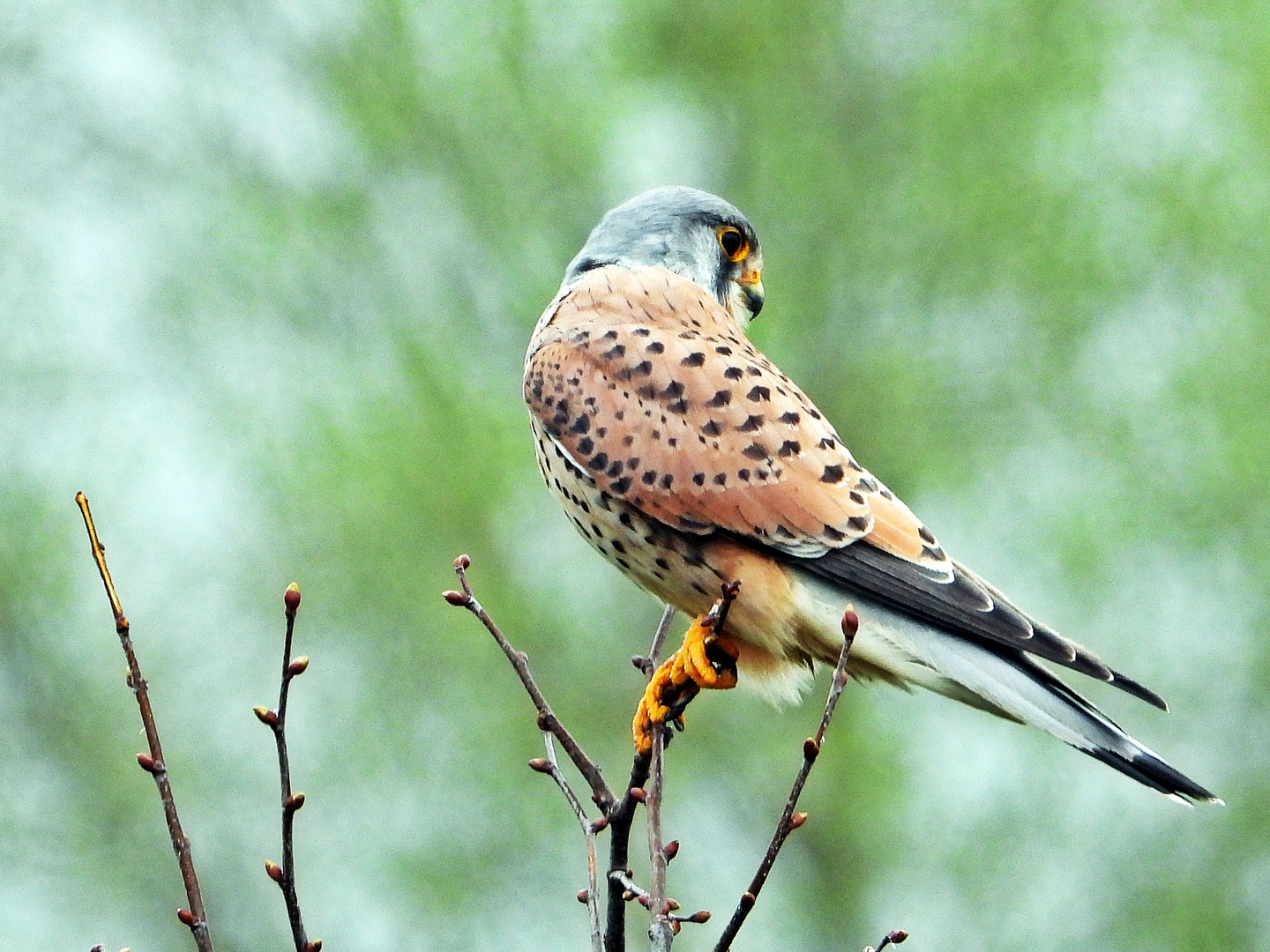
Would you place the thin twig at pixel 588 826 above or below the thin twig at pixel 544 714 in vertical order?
below

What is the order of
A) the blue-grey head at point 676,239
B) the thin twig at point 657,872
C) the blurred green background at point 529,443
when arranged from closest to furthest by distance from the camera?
the thin twig at point 657,872, the blue-grey head at point 676,239, the blurred green background at point 529,443

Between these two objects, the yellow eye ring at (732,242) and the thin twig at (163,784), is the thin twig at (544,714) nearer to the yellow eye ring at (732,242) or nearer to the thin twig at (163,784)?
the thin twig at (163,784)

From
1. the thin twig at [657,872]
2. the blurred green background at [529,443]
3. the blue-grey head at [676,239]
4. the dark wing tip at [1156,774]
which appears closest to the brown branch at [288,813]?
the thin twig at [657,872]

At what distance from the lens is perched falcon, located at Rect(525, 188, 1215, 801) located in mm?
2518

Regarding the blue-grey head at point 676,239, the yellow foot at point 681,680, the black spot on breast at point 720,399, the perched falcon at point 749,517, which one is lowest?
the yellow foot at point 681,680

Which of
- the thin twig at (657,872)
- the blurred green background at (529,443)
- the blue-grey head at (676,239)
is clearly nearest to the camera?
the thin twig at (657,872)

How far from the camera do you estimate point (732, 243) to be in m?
3.34

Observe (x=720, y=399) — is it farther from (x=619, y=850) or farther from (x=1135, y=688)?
(x=619, y=850)

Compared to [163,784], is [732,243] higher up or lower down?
higher up

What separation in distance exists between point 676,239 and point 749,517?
809 mm

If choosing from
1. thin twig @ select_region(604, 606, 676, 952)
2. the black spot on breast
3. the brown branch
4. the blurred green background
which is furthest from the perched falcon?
the blurred green background

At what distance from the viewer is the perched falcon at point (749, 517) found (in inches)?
99.1

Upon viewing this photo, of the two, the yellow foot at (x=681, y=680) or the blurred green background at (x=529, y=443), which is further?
the blurred green background at (x=529, y=443)

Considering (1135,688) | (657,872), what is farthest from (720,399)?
(657,872)
